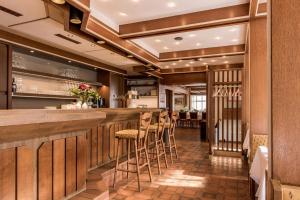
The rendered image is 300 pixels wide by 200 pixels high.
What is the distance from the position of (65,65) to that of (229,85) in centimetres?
475

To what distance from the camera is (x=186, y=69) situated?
8.75m

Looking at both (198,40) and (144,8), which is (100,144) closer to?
(144,8)

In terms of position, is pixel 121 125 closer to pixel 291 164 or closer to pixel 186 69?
pixel 291 164

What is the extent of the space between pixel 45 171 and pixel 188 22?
3165mm

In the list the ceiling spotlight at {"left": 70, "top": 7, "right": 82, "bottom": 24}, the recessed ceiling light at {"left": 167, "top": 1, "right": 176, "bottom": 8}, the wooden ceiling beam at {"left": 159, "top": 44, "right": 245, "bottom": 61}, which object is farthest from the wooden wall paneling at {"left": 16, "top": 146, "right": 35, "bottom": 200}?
the wooden ceiling beam at {"left": 159, "top": 44, "right": 245, "bottom": 61}

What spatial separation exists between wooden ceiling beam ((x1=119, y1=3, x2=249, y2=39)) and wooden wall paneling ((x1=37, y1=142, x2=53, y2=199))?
2884 mm

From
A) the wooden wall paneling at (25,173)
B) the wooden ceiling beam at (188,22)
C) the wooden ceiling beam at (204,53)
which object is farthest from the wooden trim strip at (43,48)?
the wooden wall paneling at (25,173)

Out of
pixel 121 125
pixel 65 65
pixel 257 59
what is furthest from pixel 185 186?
pixel 65 65

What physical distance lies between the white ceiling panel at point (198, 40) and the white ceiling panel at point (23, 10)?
2.40 metres

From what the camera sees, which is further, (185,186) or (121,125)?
(121,125)

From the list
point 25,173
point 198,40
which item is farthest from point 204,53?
point 25,173

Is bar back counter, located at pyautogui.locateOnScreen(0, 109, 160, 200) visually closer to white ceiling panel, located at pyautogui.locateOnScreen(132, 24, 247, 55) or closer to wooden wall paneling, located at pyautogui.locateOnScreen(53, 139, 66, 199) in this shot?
wooden wall paneling, located at pyautogui.locateOnScreen(53, 139, 66, 199)

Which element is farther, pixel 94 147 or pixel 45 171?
pixel 94 147

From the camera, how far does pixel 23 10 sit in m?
3.11
